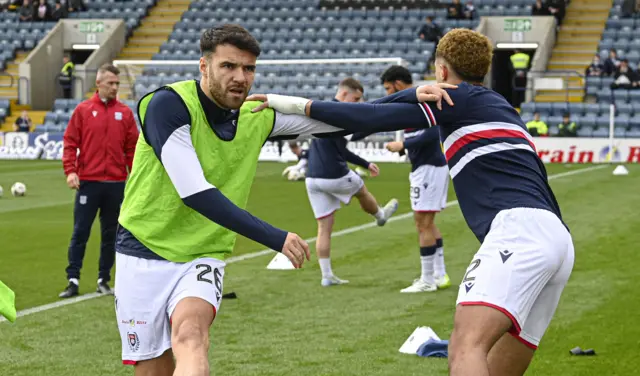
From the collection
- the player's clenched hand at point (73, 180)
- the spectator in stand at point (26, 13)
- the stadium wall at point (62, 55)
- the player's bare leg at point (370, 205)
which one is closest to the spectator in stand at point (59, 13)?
the stadium wall at point (62, 55)

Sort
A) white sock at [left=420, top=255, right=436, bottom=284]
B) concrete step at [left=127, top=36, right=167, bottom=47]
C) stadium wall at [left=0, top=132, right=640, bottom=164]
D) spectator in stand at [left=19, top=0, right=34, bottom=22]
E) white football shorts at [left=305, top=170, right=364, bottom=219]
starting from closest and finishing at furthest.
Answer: white sock at [left=420, top=255, right=436, bottom=284] → white football shorts at [left=305, top=170, right=364, bottom=219] → stadium wall at [left=0, top=132, right=640, bottom=164] → concrete step at [left=127, top=36, right=167, bottom=47] → spectator in stand at [left=19, top=0, right=34, bottom=22]

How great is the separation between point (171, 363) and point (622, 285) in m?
6.76

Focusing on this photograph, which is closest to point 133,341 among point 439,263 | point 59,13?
point 439,263

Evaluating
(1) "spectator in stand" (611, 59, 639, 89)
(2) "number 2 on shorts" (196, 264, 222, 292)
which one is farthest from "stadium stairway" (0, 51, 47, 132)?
(2) "number 2 on shorts" (196, 264, 222, 292)

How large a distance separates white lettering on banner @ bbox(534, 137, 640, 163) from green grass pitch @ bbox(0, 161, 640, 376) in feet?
44.0

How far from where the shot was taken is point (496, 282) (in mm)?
4750

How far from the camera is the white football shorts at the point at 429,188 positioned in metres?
10.6

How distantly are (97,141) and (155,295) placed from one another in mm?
5876

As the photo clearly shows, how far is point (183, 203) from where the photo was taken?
4801 millimetres

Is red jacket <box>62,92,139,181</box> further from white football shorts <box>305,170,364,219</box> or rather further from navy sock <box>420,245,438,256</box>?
navy sock <box>420,245,438,256</box>

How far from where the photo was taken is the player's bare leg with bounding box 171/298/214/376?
4.36 meters

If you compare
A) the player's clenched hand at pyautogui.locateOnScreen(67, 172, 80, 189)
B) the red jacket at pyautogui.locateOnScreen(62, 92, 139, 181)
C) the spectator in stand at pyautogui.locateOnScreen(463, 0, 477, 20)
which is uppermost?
the red jacket at pyautogui.locateOnScreen(62, 92, 139, 181)

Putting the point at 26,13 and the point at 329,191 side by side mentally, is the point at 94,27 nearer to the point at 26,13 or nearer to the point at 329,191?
the point at 26,13

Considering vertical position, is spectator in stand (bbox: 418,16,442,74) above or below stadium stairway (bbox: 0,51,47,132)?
above
